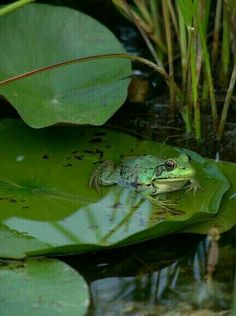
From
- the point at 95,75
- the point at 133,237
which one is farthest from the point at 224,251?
the point at 95,75

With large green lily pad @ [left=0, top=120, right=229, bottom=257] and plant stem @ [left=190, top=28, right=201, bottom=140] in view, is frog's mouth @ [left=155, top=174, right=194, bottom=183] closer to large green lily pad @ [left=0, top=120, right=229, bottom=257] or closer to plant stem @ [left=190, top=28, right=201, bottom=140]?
large green lily pad @ [left=0, top=120, right=229, bottom=257]

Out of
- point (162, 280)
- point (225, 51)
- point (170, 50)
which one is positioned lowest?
point (162, 280)

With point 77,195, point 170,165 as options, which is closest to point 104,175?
point 77,195

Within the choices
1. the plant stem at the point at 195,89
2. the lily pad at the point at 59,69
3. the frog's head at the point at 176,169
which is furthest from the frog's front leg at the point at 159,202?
the plant stem at the point at 195,89

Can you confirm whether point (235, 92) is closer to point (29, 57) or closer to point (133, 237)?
point (29, 57)

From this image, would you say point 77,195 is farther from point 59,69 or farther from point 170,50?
point 170,50

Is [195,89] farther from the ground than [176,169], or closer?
farther from the ground
